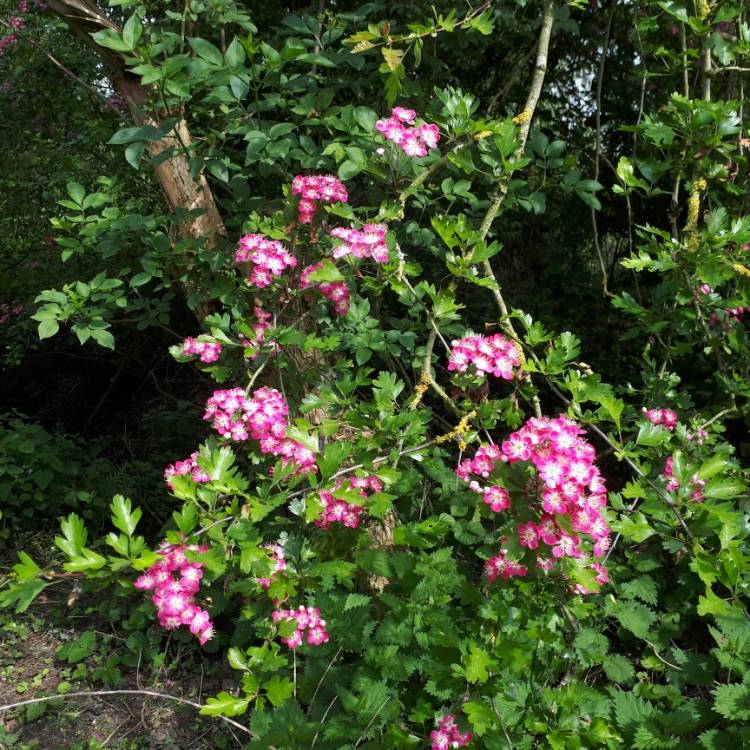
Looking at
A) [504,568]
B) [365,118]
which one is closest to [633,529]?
[504,568]

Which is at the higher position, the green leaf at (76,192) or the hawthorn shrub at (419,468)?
the green leaf at (76,192)

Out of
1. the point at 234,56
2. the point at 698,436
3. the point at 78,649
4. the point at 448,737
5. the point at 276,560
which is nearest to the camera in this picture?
the point at 448,737

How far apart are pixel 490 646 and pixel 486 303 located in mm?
2310

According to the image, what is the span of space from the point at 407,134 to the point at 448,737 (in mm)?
1464

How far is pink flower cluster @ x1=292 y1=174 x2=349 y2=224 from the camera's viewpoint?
1.98 meters

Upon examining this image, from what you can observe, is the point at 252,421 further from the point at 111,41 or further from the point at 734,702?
the point at 734,702

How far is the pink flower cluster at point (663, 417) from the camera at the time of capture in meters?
2.10

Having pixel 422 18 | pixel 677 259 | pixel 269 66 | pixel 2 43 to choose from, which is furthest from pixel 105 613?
pixel 2 43

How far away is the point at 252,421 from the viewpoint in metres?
1.72

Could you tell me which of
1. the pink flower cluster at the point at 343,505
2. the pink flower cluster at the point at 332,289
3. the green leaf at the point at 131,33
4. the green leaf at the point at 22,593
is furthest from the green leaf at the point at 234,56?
the green leaf at the point at 22,593

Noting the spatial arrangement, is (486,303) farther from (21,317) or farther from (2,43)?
(2,43)

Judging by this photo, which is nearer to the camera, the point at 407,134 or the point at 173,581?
the point at 173,581

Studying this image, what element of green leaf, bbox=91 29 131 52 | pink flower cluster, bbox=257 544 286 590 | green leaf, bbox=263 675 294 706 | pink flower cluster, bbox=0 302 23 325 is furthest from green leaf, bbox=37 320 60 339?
pink flower cluster, bbox=0 302 23 325

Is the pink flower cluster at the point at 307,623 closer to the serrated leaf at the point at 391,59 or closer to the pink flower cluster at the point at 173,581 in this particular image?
the pink flower cluster at the point at 173,581
